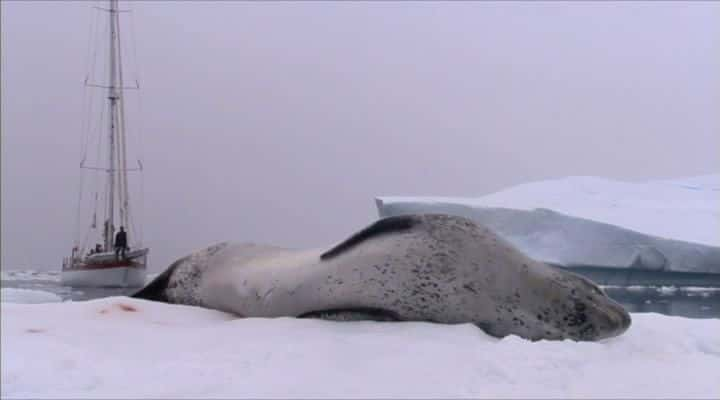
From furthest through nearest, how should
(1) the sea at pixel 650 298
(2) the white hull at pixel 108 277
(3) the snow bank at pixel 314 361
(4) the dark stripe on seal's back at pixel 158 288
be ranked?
(2) the white hull at pixel 108 277 → (1) the sea at pixel 650 298 → (4) the dark stripe on seal's back at pixel 158 288 → (3) the snow bank at pixel 314 361

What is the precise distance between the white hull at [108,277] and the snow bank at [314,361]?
829cm

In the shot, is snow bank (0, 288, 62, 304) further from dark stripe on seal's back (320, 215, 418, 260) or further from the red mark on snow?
dark stripe on seal's back (320, 215, 418, 260)

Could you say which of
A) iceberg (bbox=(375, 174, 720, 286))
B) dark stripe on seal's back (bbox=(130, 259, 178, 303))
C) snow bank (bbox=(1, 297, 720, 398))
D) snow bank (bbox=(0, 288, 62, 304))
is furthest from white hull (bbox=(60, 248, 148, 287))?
snow bank (bbox=(1, 297, 720, 398))

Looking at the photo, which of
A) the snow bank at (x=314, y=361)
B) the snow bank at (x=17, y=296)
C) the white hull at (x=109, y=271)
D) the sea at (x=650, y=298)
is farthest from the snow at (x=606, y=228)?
the snow bank at (x=314, y=361)

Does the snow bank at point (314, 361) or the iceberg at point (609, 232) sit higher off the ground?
the snow bank at point (314, 361)

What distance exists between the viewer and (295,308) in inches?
116

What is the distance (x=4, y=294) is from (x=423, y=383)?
3.90 ft

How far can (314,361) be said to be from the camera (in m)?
2.03

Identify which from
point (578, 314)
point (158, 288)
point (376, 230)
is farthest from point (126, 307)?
point (578, 314)

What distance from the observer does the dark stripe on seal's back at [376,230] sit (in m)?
3.05

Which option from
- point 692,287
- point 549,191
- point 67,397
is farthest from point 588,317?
point 549,191

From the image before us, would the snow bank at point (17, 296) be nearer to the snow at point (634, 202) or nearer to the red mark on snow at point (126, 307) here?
the red mark on snow at point (126, 307)

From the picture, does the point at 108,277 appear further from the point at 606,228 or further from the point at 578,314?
the point at 578,314

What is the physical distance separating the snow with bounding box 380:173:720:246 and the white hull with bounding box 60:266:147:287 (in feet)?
16.1
